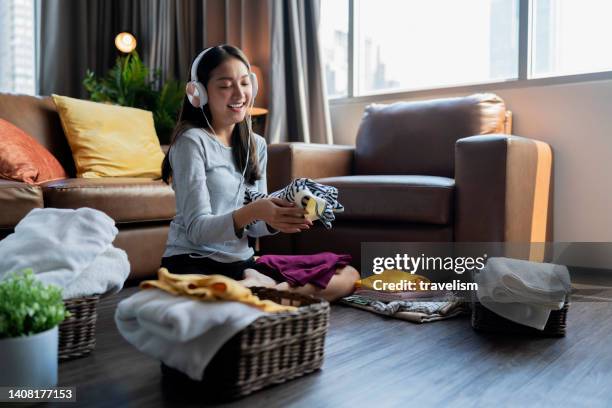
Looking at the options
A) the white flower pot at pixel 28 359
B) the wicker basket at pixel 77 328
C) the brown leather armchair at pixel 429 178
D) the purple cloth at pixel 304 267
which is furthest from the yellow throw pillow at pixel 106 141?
the white flower pot at pixel 28 359

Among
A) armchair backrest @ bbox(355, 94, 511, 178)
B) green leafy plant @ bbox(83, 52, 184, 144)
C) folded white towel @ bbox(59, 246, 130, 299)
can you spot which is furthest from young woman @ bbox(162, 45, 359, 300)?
green leafy plant @ bbox(83, 52, 184, 144)

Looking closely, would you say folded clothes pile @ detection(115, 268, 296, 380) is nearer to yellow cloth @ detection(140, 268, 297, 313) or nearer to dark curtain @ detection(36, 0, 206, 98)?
yellow cloth @ detection(140, 268, 297, 313)

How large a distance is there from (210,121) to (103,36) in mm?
3112

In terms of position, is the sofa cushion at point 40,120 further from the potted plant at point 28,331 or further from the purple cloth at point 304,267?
the potted plant at point 28,331

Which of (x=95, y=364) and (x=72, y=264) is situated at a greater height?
(x=72, y=264)

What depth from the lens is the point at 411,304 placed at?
176 centimetres

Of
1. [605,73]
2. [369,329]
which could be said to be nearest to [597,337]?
[369,329]

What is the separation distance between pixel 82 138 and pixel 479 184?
5.67 ft

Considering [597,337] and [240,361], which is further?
[597,337]

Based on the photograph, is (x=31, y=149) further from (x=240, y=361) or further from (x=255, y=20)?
(x=255, y=20)

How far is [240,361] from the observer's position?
1.02m

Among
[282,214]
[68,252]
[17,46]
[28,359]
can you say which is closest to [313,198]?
[282,214]

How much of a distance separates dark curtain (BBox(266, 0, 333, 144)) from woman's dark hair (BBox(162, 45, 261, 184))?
5.73 feet

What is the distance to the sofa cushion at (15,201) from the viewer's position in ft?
6.04
